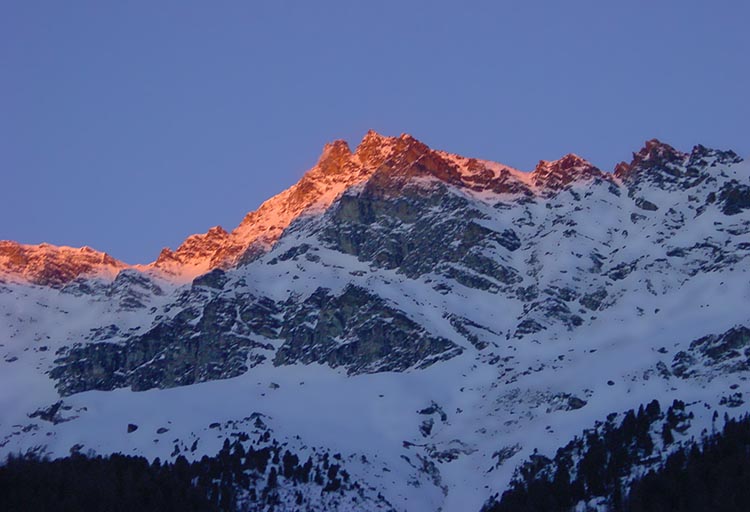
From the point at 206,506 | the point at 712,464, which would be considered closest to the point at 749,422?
the point at 712,464

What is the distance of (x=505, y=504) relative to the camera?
19962 cm

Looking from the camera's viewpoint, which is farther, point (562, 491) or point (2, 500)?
point (562, 491)

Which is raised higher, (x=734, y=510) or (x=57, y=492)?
(x=57, y=492)

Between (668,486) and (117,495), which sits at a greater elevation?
(117,495)

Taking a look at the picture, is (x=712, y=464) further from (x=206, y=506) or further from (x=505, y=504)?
(x=206, y=506)

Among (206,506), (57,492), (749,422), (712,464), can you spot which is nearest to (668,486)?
(712,464)

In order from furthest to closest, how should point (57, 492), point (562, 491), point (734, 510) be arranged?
point (562, 491) < point (57, 492) < point (734, 510)

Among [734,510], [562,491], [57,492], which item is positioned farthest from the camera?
[562,491]

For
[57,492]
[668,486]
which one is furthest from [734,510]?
[57,492]

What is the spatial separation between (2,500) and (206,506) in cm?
2749

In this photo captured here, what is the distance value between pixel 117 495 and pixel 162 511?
5974 mm

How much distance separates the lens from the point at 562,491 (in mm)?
195625

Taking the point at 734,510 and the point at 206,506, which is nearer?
the point at 734,510

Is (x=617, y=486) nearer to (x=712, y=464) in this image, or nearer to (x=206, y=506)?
(x=712, y=464)
